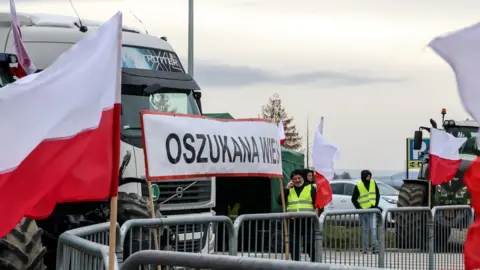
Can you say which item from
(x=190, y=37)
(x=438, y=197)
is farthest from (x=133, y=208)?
(x=190, y=37)

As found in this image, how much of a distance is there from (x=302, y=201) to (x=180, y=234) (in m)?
5.74

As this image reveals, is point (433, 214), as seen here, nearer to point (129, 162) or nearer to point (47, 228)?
point (129, 162)

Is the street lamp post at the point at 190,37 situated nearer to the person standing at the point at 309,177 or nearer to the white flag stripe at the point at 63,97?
the person standing at the point at 309,177

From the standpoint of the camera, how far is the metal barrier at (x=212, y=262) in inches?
155

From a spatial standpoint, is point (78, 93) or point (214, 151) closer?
point (78, 93)

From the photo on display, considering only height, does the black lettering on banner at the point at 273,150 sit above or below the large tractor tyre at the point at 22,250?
above

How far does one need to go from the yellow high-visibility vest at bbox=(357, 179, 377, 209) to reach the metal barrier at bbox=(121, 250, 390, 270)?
45.6 feet

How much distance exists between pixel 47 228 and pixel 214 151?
75.3 inches

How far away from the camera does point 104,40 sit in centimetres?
545

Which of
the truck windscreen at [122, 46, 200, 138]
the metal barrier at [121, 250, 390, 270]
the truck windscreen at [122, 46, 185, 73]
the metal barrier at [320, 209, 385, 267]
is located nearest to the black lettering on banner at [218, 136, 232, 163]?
the truck windscreen at [122, 46, 200, 138]

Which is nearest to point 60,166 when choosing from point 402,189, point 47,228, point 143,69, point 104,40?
point 104,40

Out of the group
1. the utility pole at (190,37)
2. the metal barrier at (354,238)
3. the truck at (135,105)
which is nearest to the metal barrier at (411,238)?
the metal barrier at (354,238)

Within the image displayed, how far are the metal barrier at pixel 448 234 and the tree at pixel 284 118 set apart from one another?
93.0 ft

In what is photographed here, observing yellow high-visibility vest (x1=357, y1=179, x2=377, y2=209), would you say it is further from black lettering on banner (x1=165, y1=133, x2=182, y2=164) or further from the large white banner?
black lettering on banner (x1=165, y1=133, x2=182, y2=164)
